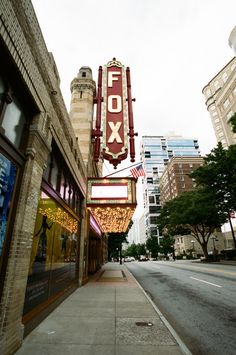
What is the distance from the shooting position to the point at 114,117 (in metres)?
11.5

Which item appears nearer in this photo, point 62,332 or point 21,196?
point 21,196

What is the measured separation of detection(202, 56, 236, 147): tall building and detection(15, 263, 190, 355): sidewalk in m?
59.2

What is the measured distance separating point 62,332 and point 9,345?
1.40 metres

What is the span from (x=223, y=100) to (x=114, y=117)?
69.3 m

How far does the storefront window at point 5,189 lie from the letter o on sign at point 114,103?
27.9 ft

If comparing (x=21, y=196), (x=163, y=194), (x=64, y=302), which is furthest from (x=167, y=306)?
(x=163, y=194)

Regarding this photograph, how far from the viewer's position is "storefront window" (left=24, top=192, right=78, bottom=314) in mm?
5438

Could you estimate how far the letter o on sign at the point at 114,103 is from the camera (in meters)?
11.8

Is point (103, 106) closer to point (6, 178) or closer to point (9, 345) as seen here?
point (6, 178)

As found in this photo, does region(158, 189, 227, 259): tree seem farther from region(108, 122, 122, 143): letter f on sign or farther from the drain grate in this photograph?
the drain grate

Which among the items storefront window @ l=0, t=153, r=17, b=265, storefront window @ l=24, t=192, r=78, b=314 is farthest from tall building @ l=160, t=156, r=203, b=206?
storefront window @ l=0, t=153, r=17, b=265

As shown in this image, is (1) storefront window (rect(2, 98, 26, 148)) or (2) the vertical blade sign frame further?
(2) the vertical blade sign frame

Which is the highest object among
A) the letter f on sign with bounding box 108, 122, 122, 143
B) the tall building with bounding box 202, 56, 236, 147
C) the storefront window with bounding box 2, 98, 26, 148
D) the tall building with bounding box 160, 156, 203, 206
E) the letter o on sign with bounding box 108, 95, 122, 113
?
the tall building with bounding box 202, 56, 236, 147

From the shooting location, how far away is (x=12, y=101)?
438 centimetres
